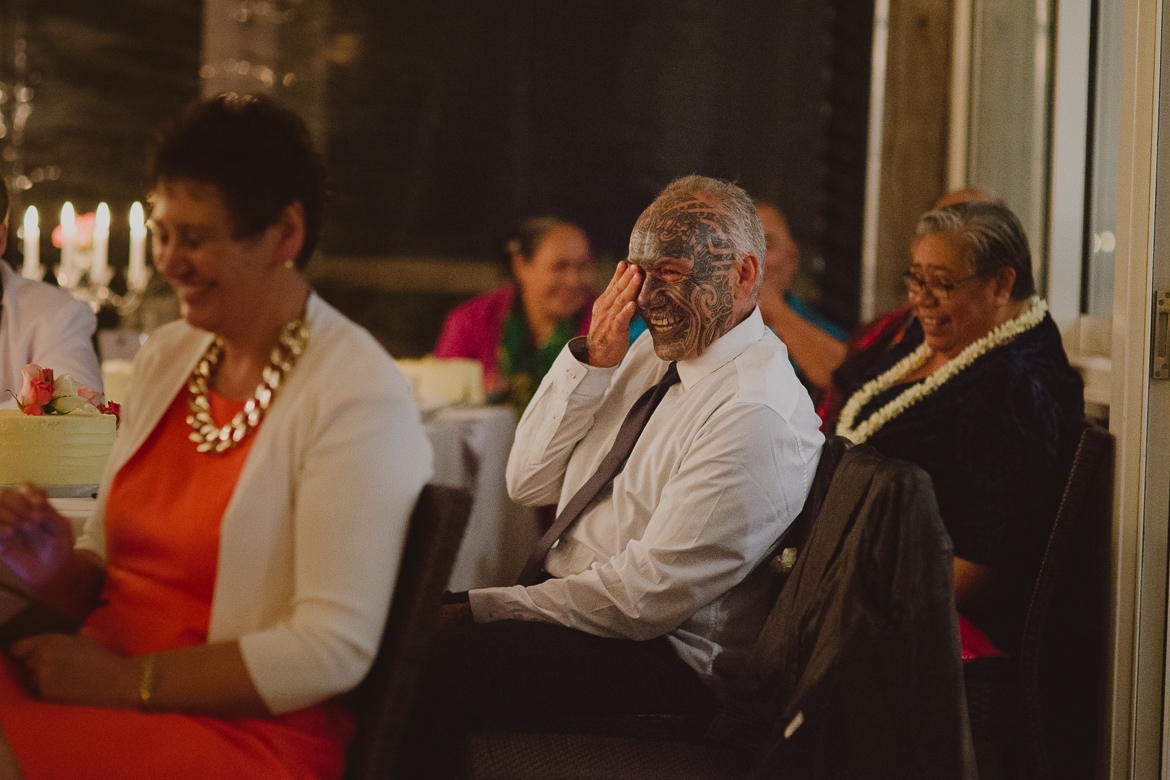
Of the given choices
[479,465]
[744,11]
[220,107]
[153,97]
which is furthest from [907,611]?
[153,97]

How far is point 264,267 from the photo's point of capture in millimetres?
1147

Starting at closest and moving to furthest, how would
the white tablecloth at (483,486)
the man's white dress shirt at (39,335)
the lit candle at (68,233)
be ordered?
1. the man's white dress shirt at (39,335)
2. the white tablecloth at (483,486)
3. the lit candle at (68,233)

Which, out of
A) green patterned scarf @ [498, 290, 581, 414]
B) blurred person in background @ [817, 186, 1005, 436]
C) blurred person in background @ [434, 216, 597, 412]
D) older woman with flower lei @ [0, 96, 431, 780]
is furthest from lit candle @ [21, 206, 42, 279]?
blurred person in background @ [817, 186, 1005, 436]

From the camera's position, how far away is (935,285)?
2227mm

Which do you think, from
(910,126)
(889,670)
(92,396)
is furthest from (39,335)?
(910,126)

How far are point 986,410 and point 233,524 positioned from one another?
4.78ft

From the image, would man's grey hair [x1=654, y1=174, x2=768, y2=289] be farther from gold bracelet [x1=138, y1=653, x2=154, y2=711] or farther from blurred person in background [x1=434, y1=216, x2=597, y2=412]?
blurred person in background [x1=434, y1=216, x2=597, y2=412]

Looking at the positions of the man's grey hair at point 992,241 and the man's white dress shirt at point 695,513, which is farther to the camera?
the man's grey hair at point 992,241

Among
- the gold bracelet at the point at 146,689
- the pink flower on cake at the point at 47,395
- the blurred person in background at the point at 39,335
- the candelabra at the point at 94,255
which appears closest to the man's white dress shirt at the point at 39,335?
the blurred person in background at the point at 39,335

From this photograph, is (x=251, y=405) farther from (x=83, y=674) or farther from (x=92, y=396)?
(x=92, y=396)

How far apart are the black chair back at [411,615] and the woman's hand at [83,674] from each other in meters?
0.24

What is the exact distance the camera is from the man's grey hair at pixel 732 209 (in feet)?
5.40

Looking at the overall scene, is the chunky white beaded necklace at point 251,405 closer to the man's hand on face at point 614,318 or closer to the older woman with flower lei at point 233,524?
the older woman with flower lei at point 233,524

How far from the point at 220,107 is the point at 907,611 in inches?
37.6
